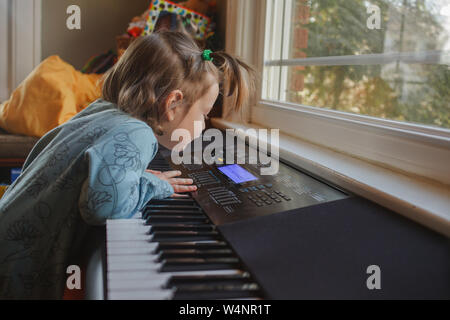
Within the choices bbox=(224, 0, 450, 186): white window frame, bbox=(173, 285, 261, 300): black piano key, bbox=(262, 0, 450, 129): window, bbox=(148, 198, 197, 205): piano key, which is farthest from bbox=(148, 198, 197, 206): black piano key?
bbox=(262, 0, 450, 129): window

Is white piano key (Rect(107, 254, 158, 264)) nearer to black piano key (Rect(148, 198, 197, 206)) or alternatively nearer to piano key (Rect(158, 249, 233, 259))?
piano key (Rect(158, 249, 233, 259))

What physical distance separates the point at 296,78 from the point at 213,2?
2.68ft

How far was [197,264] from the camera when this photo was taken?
627mm

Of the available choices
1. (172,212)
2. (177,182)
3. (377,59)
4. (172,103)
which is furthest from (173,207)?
(377,59)

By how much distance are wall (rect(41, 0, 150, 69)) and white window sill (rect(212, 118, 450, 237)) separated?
1897mm

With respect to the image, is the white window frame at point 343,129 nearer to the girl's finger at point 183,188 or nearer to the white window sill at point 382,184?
the white window sill at point 382,184

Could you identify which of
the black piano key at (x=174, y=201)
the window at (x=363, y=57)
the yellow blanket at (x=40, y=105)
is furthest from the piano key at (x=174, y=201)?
the yellow blanket at (x=40, y=105)

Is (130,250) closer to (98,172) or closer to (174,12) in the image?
(98,172)

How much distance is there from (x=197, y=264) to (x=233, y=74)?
686mm

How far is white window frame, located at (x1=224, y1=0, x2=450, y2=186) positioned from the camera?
2.97 ft

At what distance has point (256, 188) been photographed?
928 millimetres

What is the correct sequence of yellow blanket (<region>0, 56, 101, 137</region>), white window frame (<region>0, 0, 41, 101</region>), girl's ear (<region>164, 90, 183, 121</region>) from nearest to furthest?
girl's ear (<region>164, 90, 183, 121</region>)
yellow blanket (<region>0, 56, 101, 137</region>)
white window frame (<region>0, 0, 41, 101</region>)

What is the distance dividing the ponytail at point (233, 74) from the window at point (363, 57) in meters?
0.36
